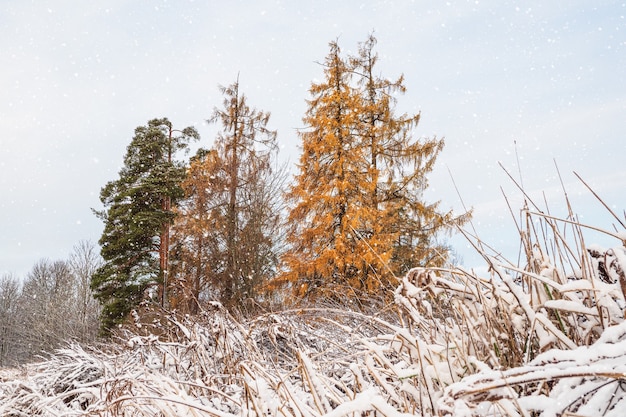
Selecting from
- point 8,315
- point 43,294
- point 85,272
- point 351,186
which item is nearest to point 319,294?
point 351,186

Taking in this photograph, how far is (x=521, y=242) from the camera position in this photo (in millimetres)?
1392

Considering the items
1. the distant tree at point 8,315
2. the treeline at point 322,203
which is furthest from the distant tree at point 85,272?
the treeline at point 322,203

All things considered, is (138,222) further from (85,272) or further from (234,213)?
(85,272)

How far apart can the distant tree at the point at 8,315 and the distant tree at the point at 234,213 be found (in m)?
24.4

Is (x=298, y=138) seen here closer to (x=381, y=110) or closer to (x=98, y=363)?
(x=381, y=110)

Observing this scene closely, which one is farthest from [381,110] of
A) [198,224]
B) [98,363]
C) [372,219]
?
[98,363]

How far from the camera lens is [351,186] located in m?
12.9

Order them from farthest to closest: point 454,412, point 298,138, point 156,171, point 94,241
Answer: point 94,241, point 156,171, point 298,138, point 454,412

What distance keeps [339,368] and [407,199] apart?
11414 mm

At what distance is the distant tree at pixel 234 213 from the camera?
520 inches

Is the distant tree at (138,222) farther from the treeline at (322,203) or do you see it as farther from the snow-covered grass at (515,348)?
the snow-covered grass at (515,348)

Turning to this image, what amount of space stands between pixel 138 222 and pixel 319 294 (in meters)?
11.9

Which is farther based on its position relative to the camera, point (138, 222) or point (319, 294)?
point (138, 222)

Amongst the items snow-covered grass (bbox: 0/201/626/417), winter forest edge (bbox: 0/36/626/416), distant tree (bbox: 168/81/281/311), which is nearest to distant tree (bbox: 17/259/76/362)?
winter forest edge (bbox: 0/36/626/416)
